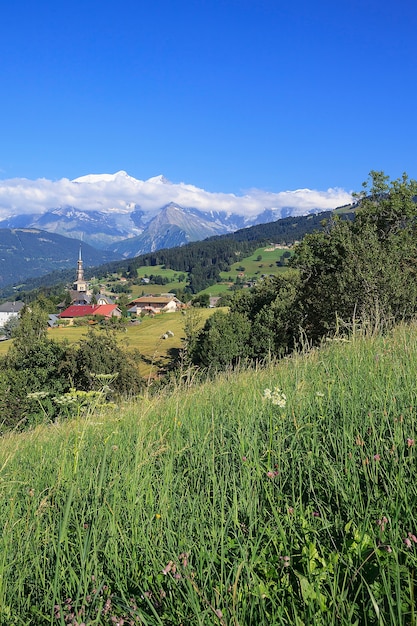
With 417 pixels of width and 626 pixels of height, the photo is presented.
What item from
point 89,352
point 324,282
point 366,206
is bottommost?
point 89,352

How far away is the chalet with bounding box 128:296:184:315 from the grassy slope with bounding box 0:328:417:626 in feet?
492

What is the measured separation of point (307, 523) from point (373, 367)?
8.94 ft

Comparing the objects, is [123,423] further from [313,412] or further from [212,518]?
[212,518]

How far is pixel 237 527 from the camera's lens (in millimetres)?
2430

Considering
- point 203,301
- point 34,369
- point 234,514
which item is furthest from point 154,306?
point 234,514

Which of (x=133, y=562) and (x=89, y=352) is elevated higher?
(x=133, y=562)

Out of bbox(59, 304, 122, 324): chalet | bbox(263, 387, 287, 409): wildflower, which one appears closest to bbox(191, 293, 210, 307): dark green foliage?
bbox(59, 304, 122, 324): chalet

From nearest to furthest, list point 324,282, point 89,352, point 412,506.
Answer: point 412,506
point 324,282
point 89,352

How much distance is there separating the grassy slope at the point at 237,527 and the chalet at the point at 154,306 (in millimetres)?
149851

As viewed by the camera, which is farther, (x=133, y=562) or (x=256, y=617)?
(x=133, y=562)

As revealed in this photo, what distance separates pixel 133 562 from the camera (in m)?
2.25

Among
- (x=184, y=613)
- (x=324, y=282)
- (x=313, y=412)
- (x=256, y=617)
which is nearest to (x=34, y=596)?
(x=184, y=613)

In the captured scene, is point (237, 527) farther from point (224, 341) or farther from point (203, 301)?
point (203, 301)

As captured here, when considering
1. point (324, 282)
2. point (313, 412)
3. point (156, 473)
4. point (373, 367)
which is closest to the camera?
point (156, 473)
